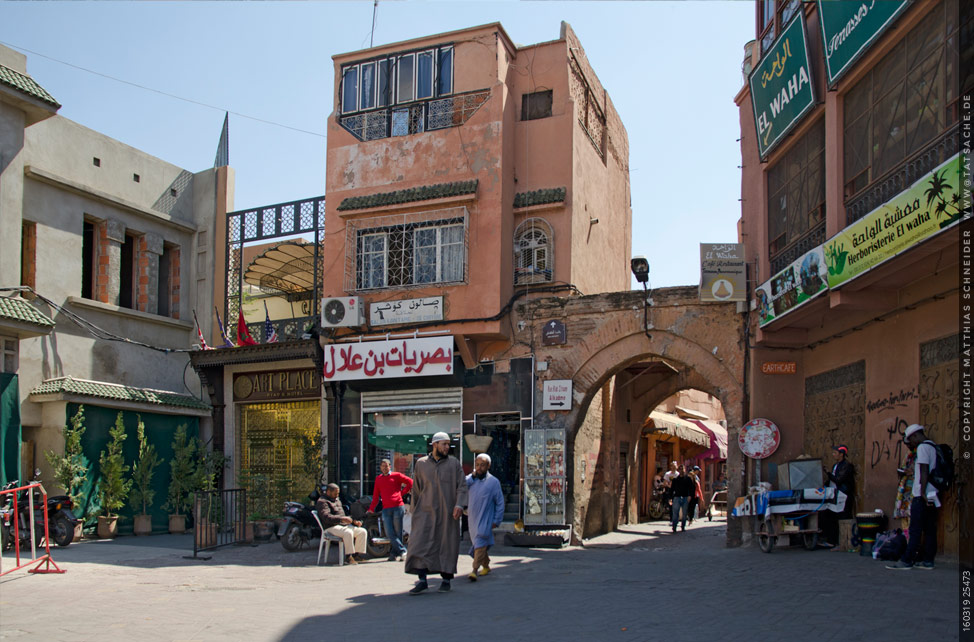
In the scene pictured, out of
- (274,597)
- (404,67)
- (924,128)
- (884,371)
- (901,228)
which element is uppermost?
(404,67)

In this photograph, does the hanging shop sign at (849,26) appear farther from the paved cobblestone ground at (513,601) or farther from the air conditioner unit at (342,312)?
the air conditioner unit at (342,312)

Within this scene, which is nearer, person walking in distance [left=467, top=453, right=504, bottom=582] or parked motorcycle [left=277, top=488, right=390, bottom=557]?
person walking in distance [left=467, top=453, right=504, bottom=582]

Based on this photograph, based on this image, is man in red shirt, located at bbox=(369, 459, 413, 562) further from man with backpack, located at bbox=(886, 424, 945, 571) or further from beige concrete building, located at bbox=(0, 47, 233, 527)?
beige concrete building, located at bbox=(0, 47, 233, 527)

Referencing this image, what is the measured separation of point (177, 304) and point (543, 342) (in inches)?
389

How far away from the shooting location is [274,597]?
9438mm

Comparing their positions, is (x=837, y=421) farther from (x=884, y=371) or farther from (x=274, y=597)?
(x=274, y=597)

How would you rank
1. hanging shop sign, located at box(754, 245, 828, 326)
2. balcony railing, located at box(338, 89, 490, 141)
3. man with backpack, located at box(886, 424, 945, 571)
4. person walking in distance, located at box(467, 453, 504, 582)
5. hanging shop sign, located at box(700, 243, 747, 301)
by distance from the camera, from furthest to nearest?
balcony railing, located at box(338, 89, 490, 141), hanging shop sign, located at box(700, 243, 747, 301), hanging shop sign, located at box(754, 245, 828, 326), person walking in distance, located at box(467, 453, 504, 582), man with backpack, located at box(886, 424, 945, 571)

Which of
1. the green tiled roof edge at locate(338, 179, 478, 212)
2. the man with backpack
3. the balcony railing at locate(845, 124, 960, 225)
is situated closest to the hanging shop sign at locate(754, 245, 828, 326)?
the balcony railing at locate(845, 124, 960, 225)

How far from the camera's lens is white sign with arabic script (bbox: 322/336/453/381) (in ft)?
57.5

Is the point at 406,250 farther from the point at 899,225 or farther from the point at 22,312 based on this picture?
the point at 899,225

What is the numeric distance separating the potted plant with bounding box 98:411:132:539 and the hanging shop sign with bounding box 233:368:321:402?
3300 mm

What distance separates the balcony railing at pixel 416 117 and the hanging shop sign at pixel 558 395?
18.6 ft

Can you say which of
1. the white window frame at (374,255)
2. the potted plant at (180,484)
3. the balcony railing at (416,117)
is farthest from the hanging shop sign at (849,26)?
the potted plant at (180,484)

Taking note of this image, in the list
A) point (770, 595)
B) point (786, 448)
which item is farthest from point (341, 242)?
point (770, 595)
